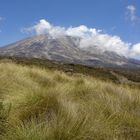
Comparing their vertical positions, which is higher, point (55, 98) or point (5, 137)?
point (55, 98)

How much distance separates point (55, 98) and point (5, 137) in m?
1.78

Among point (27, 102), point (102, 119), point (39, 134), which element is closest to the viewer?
point (39, 134)

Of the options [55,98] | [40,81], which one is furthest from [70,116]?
[40,81]

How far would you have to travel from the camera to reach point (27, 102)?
5.48m

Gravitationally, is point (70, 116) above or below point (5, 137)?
above

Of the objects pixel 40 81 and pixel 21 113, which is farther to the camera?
pixel 40 81

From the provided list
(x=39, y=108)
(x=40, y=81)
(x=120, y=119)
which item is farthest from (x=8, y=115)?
(x=40, y=81)

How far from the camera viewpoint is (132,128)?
15.9ft

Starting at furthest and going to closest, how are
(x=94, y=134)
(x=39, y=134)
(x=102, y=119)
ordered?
(x=102, y=119) → (x=94, y=134) → (x=39, y=134)

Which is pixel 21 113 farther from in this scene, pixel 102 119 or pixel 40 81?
pixel 40 81

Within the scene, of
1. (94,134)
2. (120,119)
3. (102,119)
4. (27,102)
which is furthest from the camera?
(27,102)

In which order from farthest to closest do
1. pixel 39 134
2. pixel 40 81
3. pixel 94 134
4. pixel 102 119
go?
pixel 40 81 < pixel 102 119 < pixel 94 134 < pixel 39 134

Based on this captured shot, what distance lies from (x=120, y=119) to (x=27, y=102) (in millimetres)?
1501

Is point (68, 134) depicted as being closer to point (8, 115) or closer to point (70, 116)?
point (70, 116)
